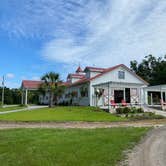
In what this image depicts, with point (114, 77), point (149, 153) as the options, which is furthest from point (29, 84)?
point (149, 153)

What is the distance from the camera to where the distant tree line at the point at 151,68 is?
52.9 m

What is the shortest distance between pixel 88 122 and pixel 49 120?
2.79m

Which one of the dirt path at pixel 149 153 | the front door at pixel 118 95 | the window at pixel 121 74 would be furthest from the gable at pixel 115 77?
the dirt path at pixel 149 153

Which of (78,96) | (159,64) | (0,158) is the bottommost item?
(0,158)

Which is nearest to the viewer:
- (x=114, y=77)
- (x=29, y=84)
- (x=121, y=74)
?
(x=114, y=77)

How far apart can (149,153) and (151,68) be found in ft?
172

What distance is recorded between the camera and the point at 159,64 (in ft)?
181

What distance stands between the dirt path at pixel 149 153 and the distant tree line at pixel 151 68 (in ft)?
147

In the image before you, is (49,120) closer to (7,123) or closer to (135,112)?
(7,123)

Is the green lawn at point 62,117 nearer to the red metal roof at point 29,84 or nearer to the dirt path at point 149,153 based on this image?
A: the dirt path at point 149,153

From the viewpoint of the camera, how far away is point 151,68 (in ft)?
189

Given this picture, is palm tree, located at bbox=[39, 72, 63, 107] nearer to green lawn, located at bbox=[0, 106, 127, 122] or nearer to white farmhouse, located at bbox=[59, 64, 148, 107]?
white farmhouse, located at bbox=[59, 64, 148, 107]

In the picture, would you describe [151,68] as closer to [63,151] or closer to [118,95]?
[118,95]

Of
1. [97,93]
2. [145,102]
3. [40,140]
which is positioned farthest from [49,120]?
[145,102]
